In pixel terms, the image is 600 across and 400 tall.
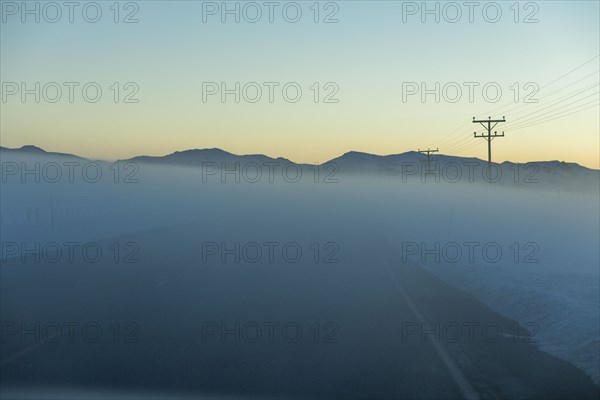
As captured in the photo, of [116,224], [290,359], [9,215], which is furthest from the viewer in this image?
[116,224]

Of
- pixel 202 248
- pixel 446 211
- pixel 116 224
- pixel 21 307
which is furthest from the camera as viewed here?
pixel 446 211

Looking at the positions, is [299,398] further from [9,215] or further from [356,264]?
[9,215]

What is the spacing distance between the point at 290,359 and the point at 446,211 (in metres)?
56.1

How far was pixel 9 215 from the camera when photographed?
37.8 m

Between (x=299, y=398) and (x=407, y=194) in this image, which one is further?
(x=407, y=194)

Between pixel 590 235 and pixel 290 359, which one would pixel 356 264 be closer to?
pixel 290 359

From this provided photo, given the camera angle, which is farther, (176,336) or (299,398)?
(176,336)

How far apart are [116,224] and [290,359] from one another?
32.0m

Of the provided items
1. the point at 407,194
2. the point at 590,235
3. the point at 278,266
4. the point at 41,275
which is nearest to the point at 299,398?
the point at 41,275

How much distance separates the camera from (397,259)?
1013 inches

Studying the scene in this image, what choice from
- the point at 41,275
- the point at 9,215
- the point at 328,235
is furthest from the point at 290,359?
the point at 9,215

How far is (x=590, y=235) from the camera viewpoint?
140 feet

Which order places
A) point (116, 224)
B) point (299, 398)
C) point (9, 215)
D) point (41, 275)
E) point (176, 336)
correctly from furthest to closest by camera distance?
1. point (116, 224)
2. point (9, 215)
3. point (41, 275)
4. point (176, 336)
5. point (299, 398)

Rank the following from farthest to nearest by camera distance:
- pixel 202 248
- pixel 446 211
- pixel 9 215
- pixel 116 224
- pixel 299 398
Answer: pixel 446 211, pixel 116 224, pixel 9 215, pixel 202 248, pixel 299 398
